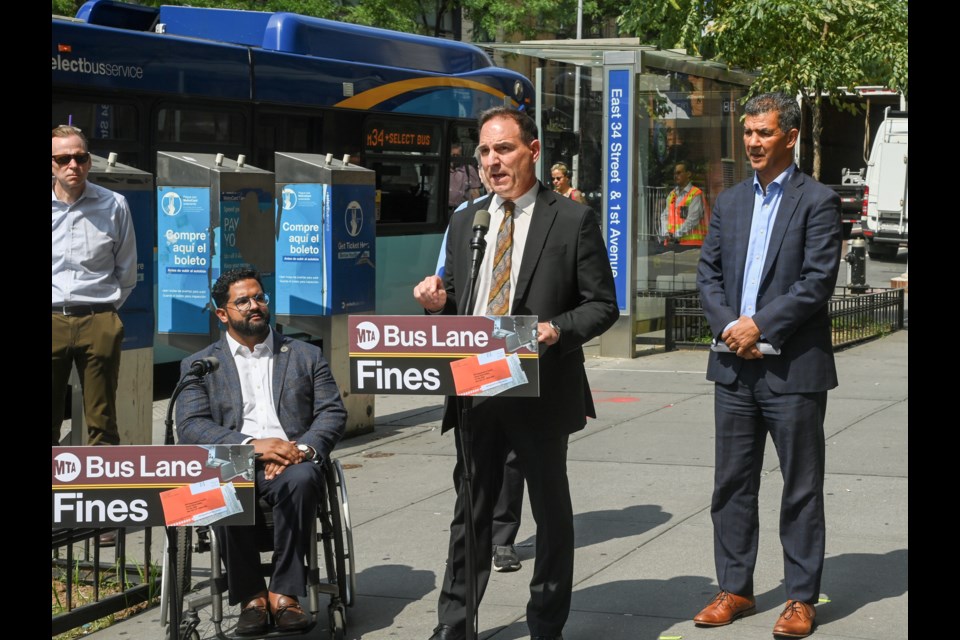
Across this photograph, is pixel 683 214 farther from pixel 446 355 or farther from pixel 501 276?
pixel 446 355

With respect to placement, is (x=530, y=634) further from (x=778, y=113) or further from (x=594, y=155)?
(x=594, y=155)

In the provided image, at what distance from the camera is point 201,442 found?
5.17 metres

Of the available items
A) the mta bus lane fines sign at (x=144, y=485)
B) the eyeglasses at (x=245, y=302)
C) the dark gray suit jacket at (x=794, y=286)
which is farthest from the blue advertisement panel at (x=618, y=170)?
the mta bus lane fines sign at (x=144, y=485)

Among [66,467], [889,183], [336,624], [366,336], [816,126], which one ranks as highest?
[816,126]

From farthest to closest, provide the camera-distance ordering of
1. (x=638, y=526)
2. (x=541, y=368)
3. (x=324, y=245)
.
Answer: (x=324, y=245), (x=638, y=526), (x=541, y=368)

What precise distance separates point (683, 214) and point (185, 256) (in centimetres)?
739

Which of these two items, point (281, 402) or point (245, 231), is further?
point (245, 231)

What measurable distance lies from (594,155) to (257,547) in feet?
31.8

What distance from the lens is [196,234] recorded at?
8430mm

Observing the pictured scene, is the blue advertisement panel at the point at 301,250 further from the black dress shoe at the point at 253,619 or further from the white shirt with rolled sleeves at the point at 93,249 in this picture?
the black dress shoe at the point at 253,619

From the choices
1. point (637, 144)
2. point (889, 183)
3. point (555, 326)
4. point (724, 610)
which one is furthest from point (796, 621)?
point (889, 183)

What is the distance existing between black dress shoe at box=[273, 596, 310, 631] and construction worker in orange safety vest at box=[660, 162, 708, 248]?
9.86 meters
